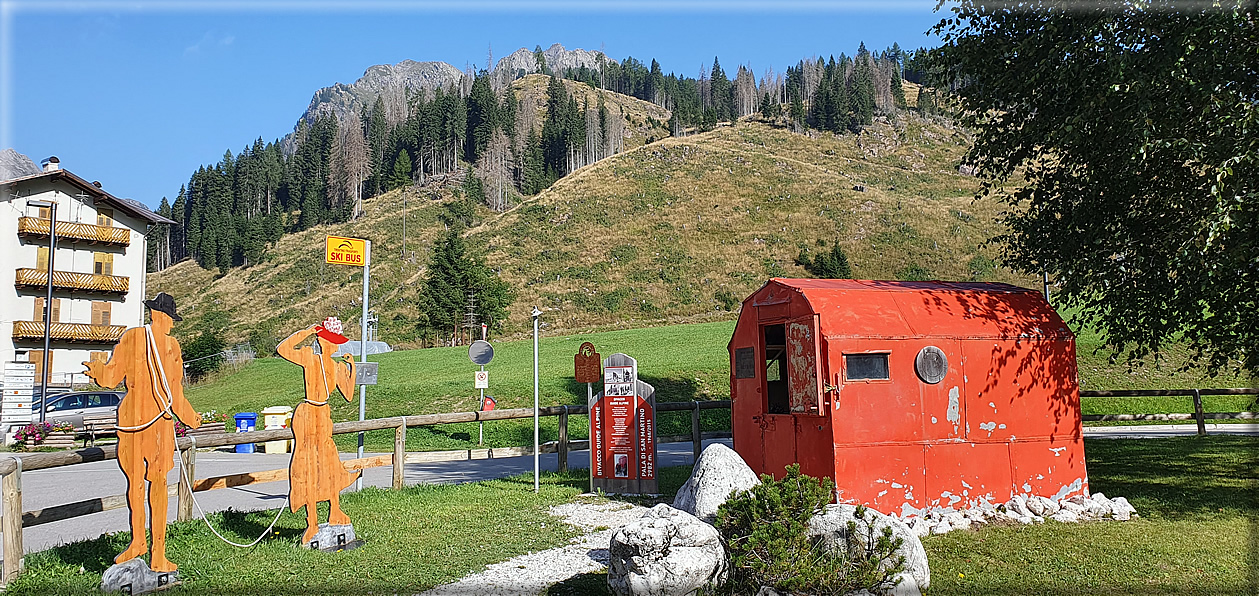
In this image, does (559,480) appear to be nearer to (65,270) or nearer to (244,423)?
(244,423)

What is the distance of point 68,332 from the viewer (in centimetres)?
4019

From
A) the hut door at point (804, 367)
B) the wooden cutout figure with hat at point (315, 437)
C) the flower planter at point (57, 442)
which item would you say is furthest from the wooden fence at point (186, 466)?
the flower planter at point (57, 442)

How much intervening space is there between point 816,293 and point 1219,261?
4.52 meters

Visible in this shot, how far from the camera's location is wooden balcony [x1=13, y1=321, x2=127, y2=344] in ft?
131

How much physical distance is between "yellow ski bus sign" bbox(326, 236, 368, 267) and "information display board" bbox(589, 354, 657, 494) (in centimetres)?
455

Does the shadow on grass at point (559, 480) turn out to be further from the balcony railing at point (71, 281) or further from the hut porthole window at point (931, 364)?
the balcony railing at point (71, 281)

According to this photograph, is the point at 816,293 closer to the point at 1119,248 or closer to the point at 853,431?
the point at 853,431

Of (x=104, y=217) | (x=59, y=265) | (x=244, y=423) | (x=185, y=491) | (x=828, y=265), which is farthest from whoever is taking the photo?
(x=828, y=265)

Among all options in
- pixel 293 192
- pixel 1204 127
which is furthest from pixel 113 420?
pixel 293 192

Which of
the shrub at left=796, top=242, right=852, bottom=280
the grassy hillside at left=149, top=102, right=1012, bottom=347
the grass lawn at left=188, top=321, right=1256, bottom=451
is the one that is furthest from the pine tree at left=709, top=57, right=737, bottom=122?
the grass lawn at left=188, top=321, right=1256, bottom=451

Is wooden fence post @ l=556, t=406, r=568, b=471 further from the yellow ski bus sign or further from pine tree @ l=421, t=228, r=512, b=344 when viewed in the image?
pine tree @ l=421, t=228, r=512, b=344

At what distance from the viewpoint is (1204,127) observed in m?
9.09

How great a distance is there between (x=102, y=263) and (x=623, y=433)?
43554mm

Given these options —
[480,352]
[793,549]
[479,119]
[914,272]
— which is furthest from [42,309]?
[479,119]
